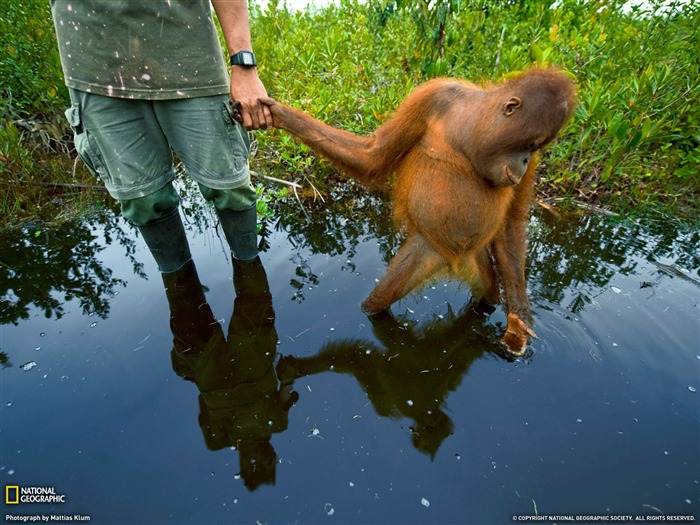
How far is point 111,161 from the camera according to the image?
6.36ft

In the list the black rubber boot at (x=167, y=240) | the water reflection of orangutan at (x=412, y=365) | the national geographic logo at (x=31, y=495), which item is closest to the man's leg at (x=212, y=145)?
the black rubber boot at (x=167, y=240)

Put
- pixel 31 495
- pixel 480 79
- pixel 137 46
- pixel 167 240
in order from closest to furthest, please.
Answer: pixel 31 495, pixel 137 46, pixel 167 240, pixel 480 79

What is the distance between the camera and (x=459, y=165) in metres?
1.81

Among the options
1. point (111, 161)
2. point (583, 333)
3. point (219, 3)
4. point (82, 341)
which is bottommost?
point (82, 341)

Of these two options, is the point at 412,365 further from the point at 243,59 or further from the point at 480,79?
the point at 480,79

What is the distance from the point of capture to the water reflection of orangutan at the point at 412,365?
1810 millimetres

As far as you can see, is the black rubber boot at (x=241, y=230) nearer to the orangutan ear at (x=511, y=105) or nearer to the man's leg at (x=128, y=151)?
the man's leg at (x=128, y=151)

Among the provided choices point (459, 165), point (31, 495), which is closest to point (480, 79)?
point (459, 165)

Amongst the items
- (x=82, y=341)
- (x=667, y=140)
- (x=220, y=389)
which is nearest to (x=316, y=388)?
(x=220, y=389)

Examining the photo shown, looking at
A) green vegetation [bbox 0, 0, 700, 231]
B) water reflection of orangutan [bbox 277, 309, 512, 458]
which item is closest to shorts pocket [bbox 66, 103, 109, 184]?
water reflection of orangutan [bbox 277, 309, 512, 458]

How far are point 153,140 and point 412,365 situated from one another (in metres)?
1.85

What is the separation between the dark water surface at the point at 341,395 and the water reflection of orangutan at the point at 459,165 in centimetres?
34

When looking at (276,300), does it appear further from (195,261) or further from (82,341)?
(82,341)

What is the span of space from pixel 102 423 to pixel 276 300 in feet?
3.65
